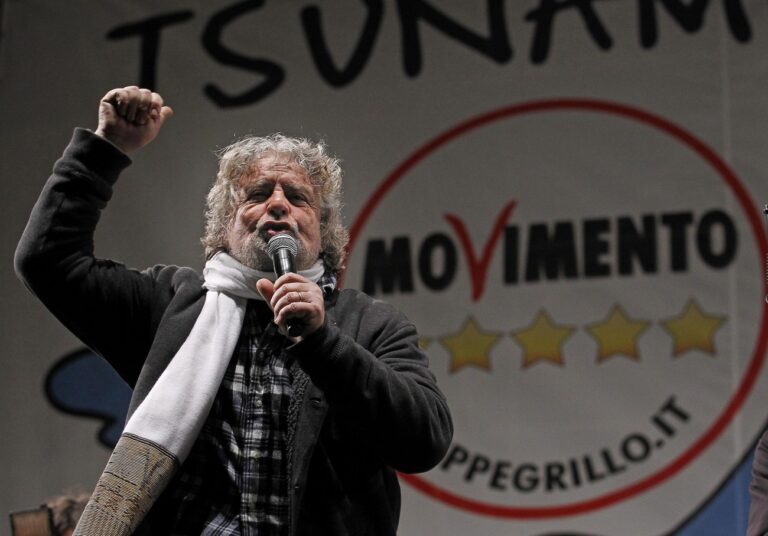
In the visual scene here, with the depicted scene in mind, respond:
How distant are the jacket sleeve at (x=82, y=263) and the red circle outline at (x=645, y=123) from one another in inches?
61.1

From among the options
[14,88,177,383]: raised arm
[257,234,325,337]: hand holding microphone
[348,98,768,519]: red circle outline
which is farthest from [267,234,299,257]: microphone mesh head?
[348,98,768,519]: red circle outline

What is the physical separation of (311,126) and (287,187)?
169 centimetres

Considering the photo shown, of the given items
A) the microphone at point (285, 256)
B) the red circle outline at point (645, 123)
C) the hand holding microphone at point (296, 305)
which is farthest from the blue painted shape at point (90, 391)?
the hand holding microphone at point (296, 305)

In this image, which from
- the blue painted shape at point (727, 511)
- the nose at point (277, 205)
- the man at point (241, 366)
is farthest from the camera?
the blue painted shape at point (727, 511)

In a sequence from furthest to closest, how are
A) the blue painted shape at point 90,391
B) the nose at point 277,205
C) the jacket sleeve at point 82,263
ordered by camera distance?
the blue painted shape at point 90,391
the nose at point 277,205
the jacket sleeve at point 82,263

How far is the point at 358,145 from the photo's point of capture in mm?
3521

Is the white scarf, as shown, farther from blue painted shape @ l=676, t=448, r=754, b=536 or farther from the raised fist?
blue painted shape @ l=676, t=448, r=754, b=536

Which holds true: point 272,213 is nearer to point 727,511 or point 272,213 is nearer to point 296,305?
point 296,305

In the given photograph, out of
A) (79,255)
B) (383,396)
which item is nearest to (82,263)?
(79,255)

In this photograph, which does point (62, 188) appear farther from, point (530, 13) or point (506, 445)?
point (530, 13)

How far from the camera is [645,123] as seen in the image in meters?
3.24

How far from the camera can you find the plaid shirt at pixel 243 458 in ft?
5.49

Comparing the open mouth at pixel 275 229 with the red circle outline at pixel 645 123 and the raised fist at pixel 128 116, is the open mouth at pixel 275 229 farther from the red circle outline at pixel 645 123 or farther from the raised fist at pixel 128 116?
the red circle outline at pixel 645 123

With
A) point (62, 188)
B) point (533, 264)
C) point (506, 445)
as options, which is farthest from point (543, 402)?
point (62, 188)
